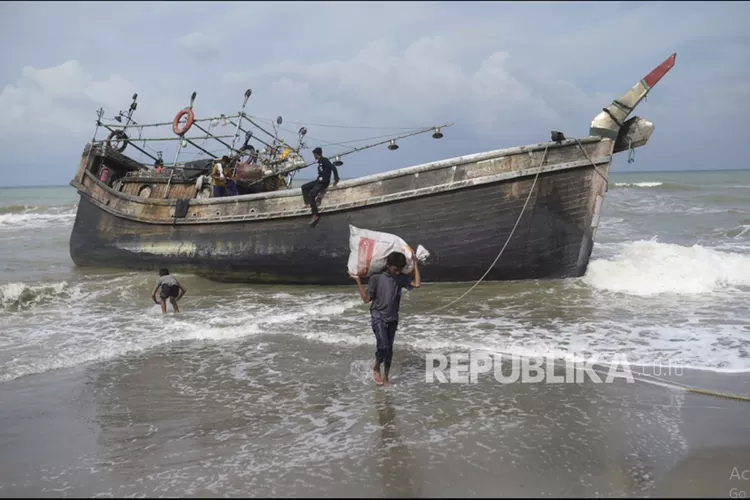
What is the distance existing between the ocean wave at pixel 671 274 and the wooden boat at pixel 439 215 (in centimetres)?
76

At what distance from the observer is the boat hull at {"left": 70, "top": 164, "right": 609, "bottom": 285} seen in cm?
965

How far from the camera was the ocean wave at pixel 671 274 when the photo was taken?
10125 mm

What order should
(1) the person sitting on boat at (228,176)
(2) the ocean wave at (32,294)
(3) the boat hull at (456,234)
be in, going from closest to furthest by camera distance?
1. (3) the boat hull at (456,234)
2. (2) the ocean wave at (32,294)
3. (1) the person sitting on boat at (228,176)

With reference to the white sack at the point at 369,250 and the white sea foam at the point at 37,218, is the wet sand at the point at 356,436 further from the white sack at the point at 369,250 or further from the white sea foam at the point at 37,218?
the white sea foam at the point at 37,218

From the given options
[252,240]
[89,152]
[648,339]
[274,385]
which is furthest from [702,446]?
[89,152]

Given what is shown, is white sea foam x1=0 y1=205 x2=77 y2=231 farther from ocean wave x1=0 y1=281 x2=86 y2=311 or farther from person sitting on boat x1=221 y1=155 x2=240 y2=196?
person sitting on boat x1=221 y1=155 x2=240 y2=196

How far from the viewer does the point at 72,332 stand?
8594 millimetres

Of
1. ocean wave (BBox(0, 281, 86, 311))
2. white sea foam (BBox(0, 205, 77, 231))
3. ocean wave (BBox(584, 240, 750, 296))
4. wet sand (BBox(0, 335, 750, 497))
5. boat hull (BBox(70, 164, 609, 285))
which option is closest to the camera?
wet sand (BBox(0, 335, 750, 497))

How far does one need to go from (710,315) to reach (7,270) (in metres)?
16.2

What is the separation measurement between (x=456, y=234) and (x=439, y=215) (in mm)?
425

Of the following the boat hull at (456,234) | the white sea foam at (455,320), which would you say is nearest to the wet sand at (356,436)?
the white sea foam at (455,320)

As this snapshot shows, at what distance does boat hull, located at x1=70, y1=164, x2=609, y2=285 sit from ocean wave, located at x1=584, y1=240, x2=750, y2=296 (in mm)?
710

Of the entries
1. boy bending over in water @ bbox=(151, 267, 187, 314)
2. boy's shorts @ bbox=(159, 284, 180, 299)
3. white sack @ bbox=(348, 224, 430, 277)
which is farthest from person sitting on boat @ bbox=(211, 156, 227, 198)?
white sack @ bbox=(348, 224, 430, 277)

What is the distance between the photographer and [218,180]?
1217 centimetres
